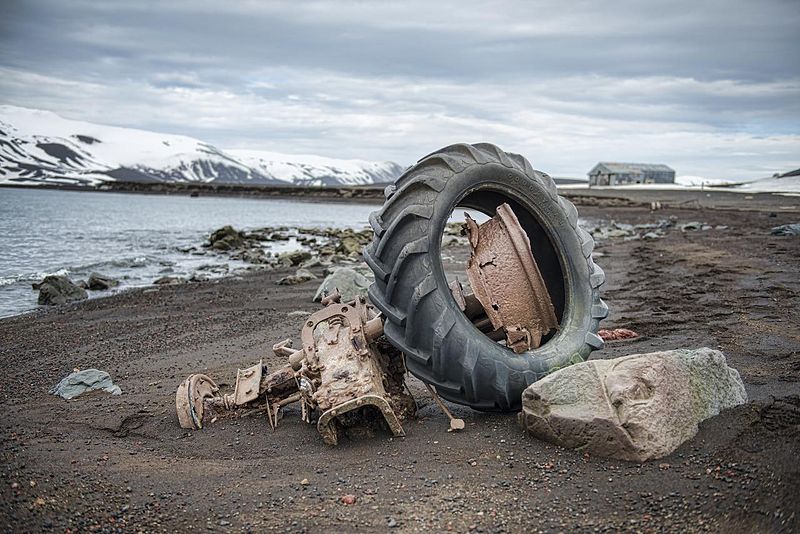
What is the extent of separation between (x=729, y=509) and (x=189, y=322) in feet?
22.7

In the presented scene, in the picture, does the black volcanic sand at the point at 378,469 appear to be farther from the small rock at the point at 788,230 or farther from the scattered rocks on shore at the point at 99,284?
the small rock at the point at 788,230

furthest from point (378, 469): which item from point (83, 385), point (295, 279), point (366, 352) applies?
point (295, 279)

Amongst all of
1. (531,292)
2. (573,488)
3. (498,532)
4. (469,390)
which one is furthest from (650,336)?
(498,532)

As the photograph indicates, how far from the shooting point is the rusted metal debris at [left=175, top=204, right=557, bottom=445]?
380 cm

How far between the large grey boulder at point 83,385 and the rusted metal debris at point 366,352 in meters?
1.19

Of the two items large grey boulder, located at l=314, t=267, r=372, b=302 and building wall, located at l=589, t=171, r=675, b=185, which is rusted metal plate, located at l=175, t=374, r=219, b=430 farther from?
building wall, located at l=589, t=171, r=675, b=185

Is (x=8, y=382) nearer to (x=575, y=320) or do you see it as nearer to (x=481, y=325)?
(x=481, y=325)

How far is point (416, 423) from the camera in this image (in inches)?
162

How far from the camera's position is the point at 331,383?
12.3ft

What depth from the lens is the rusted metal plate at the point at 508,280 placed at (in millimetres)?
4426

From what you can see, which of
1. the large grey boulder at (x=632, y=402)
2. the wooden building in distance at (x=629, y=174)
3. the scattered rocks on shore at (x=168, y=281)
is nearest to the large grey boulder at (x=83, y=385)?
the large grey boulder at (x=632, y=402)

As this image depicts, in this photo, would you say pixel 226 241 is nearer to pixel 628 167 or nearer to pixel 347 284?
pixel 347 284

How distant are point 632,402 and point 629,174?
243 feet

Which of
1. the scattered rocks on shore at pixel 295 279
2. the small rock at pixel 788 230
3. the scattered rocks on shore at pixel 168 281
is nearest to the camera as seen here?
the scattered rocks on shore at pixel 295 279
